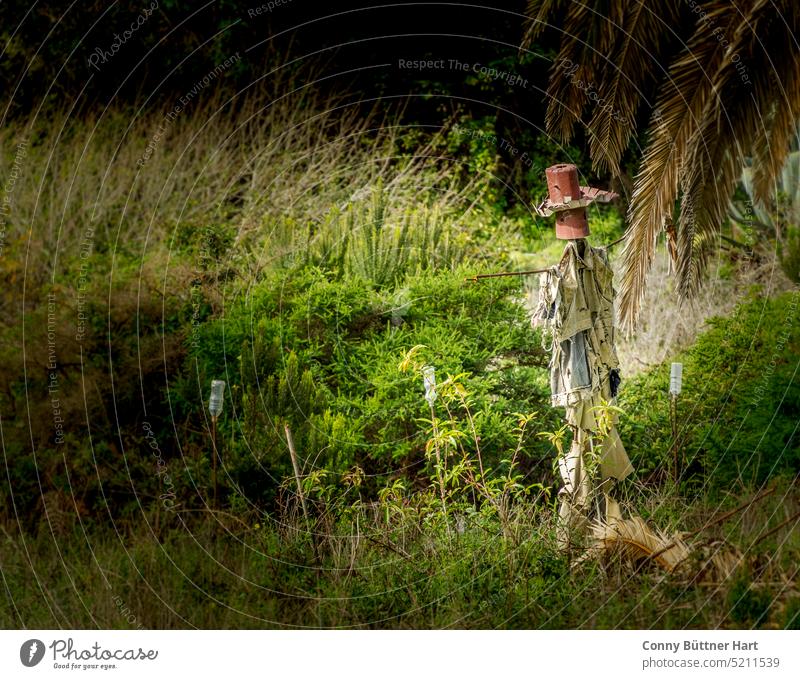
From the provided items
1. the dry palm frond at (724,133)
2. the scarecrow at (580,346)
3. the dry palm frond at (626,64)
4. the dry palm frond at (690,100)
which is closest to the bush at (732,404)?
the dry palm frond at (690,100)

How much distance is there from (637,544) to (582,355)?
959mm

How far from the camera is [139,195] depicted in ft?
33.2

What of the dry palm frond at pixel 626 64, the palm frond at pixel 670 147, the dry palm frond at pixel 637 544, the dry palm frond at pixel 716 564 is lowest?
the dry palm frond at pixel 716 564

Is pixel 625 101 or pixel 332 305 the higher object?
pixel 625 101

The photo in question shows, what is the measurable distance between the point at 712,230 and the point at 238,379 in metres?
3.25

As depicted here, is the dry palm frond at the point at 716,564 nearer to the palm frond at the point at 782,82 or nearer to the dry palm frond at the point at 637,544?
the dry palm frond at the point at 637,544

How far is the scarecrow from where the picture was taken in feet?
16.3

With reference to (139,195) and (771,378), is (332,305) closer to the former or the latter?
(771,378)

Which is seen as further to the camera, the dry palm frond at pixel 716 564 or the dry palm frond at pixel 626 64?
the dry palm frond at pixel 626 64

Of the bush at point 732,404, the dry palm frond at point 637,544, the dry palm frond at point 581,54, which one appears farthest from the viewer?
the bush at point 732,404

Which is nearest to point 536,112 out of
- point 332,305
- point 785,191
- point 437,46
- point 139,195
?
point 437,46

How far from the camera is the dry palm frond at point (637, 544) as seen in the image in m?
4.77

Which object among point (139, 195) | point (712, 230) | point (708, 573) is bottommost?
point (708, 573)

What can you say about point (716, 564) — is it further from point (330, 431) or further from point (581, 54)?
point (581, 54)
